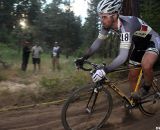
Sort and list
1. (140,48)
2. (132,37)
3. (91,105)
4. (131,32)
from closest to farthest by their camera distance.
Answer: (131,32) → (91,105) → (132,37) → (140,48)

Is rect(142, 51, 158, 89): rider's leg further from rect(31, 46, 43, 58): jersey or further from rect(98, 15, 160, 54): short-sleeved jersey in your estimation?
rect(31, 46, 43, 58): jersey

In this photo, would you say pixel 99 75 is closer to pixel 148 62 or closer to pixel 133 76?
pixel 148 62

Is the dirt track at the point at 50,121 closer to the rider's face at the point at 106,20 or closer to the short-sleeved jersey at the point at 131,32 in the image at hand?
the short-sleeved jersey at the point at 131,32

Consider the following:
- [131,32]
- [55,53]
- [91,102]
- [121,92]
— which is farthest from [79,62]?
[55,53]

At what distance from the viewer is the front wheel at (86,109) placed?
18.9ft

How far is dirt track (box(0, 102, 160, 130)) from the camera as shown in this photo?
20.8 feet

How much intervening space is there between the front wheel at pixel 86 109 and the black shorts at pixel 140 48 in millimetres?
902

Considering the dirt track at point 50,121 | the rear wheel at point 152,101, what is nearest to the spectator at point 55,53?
the dirt track at point 50,121

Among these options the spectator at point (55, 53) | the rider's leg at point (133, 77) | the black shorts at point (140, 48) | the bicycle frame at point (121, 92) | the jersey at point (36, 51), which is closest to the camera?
the bicycle frame at point (121, 92)

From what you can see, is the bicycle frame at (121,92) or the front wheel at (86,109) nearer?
the front wheel at (86,109)

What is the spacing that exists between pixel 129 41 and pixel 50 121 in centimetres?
245

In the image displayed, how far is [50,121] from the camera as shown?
693 cm

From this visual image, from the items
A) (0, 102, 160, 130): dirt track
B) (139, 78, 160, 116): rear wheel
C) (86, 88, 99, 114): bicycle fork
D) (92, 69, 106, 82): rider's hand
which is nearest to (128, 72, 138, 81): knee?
(139, 78, 160, 116): rear wheel

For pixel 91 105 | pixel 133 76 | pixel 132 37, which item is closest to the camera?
pixel 91 105
